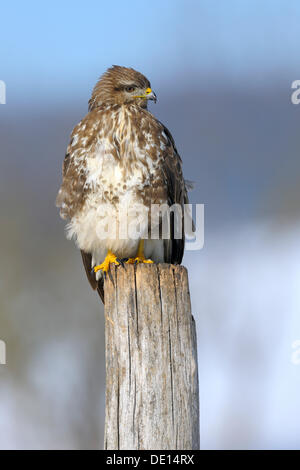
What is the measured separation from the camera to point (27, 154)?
7.00 metres

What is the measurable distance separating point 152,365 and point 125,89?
2.05 meters

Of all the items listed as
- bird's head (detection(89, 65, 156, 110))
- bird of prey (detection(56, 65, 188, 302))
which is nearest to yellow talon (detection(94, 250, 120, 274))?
bird of prey (detection(56, 65, 188, 302))

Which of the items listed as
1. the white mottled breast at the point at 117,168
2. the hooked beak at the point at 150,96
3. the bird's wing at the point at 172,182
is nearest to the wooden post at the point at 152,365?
the white mottled breast at the point at 117,168

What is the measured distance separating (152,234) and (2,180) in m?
3.31

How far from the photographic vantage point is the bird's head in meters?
4.39

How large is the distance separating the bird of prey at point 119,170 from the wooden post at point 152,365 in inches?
35.3

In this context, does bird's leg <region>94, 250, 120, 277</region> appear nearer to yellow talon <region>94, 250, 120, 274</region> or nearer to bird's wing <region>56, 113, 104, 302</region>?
yellow talon <region>94, 250, 120, 274</region>

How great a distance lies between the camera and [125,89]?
442 cm

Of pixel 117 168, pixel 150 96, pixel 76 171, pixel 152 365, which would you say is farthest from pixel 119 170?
pixel 152 365

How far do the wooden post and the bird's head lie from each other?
1543 millimetres

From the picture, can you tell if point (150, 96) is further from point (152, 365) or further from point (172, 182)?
point (152, 365)

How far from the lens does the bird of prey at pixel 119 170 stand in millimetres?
4133
